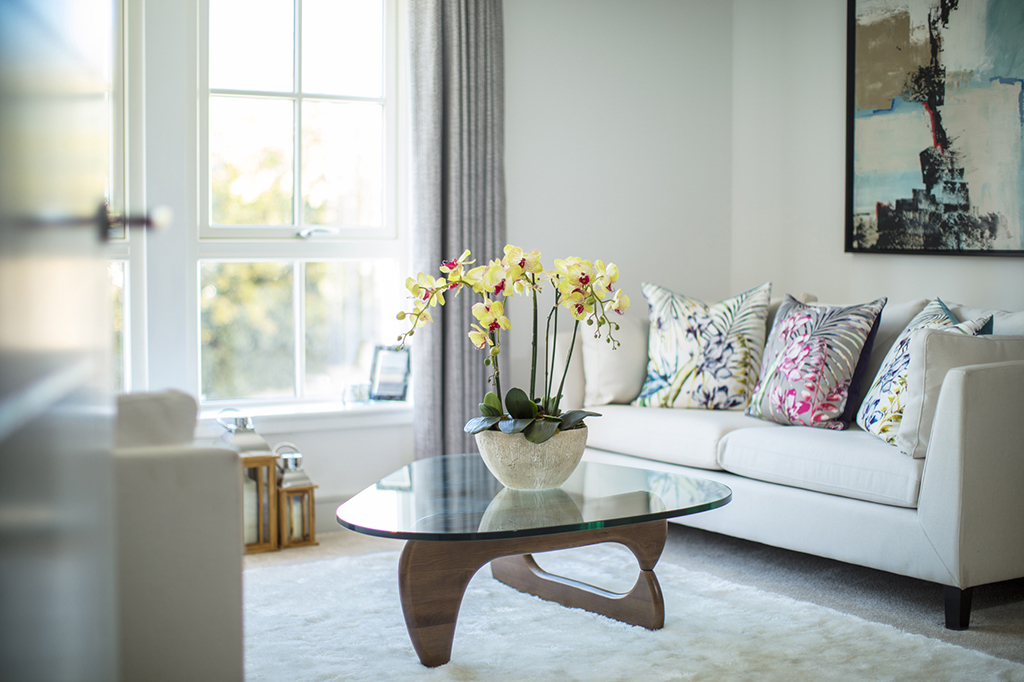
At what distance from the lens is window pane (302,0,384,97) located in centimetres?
373

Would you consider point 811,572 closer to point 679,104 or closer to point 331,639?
point 331,639

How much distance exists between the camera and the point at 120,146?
3381 mm

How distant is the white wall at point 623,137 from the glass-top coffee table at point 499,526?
5.13 ft

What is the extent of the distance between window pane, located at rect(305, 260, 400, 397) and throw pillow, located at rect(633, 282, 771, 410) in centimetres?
115

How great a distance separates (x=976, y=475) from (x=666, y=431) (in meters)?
1.10

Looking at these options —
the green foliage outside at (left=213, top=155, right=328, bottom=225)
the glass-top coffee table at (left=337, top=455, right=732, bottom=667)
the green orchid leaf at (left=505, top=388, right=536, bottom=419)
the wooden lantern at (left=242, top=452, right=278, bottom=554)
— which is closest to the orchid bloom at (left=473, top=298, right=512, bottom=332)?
the green orchid leaf at (left=505, top=388, right=536, bottom=419)

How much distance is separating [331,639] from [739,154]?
3276 mm

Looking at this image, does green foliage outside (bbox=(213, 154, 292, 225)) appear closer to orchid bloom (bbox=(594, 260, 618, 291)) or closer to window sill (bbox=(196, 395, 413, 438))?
window sill (bbox=(196, 395, 413, 438))

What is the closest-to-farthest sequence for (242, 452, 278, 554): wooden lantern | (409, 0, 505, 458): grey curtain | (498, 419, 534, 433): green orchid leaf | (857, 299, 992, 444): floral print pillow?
1. (498, 419, 534, 433): green orchid leaf
2. (857, 299, 992, 444): floral print pillow
3. (242, 452, 278, 554): wooden lantern
4. (409, 0, 505, 458): grey curtain

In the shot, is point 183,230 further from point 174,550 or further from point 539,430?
point 174,550

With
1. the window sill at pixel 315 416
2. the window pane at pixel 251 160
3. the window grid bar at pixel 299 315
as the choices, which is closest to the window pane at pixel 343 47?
the window pane at pixel 251 160

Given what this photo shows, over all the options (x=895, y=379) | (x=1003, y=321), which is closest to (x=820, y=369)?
(x=895, y=379)

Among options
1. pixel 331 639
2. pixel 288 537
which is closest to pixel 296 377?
pixel 288 537

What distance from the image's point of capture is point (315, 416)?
362cm
